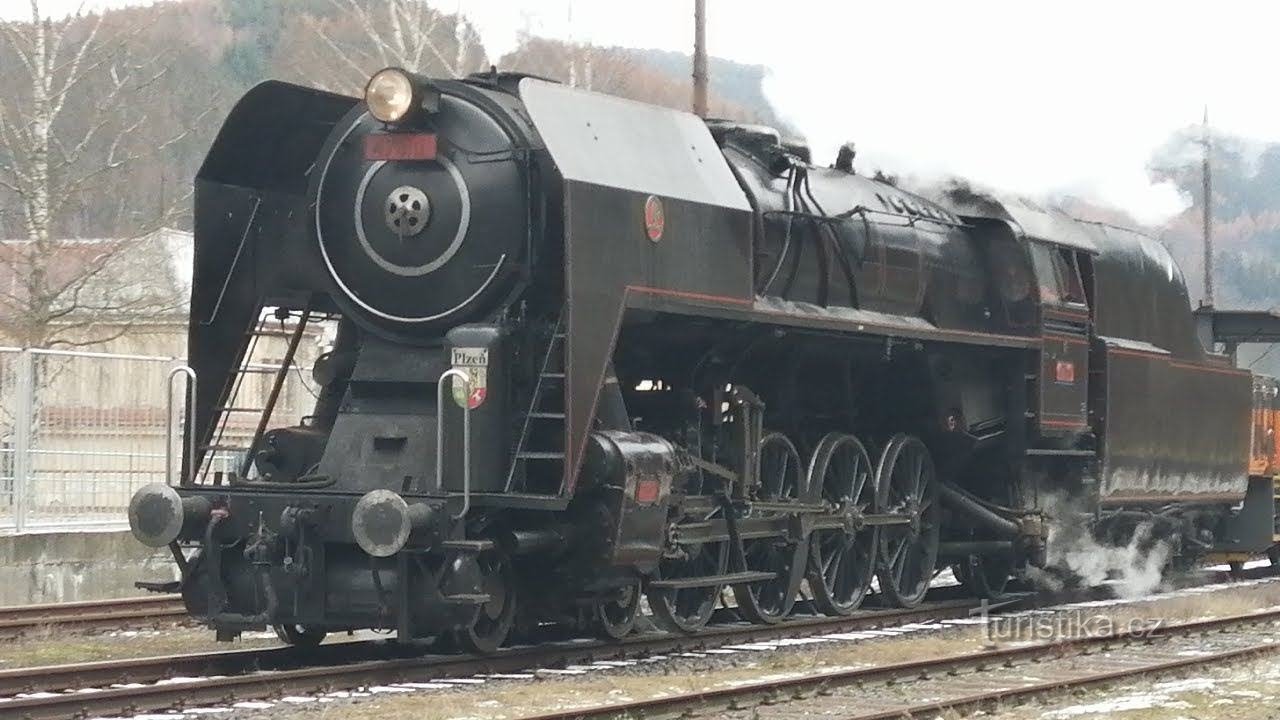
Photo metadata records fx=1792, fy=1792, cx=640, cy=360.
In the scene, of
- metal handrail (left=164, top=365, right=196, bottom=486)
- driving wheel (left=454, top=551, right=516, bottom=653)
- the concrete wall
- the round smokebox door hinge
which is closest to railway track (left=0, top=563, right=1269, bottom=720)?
driving wheel (left=454, top=551, right=516, bottom=653)

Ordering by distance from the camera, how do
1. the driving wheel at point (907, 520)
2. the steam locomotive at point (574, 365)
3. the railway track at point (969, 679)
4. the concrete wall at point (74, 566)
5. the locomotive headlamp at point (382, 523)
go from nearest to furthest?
the railway track at point (969, 679) < the locomotive headlamp at point (382, 523) < the steam locomotive at point (574, 365) < the driving wheel at point (907, 520) < the concrete wall at point (74, 566)

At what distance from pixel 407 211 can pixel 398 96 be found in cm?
67

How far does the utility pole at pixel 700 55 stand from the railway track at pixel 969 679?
10.4 m

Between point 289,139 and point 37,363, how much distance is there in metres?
5.82

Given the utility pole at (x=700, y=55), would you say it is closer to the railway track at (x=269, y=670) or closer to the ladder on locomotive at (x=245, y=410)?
the railway track at (x=269, y=670)

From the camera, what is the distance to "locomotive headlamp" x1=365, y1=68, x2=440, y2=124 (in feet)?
34.2

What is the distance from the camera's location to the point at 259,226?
1164 centimetres

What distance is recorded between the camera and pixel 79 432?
1694 cm

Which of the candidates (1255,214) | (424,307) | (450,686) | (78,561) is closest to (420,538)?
(450,686)

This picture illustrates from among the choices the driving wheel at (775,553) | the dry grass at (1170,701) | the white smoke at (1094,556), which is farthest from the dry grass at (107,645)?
the white smoke at (1094,556)

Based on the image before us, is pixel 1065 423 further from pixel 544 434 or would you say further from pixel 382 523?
pixel 382 523

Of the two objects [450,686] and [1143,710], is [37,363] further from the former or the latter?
[1143,710]

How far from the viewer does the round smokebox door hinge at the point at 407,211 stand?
10.5 m
